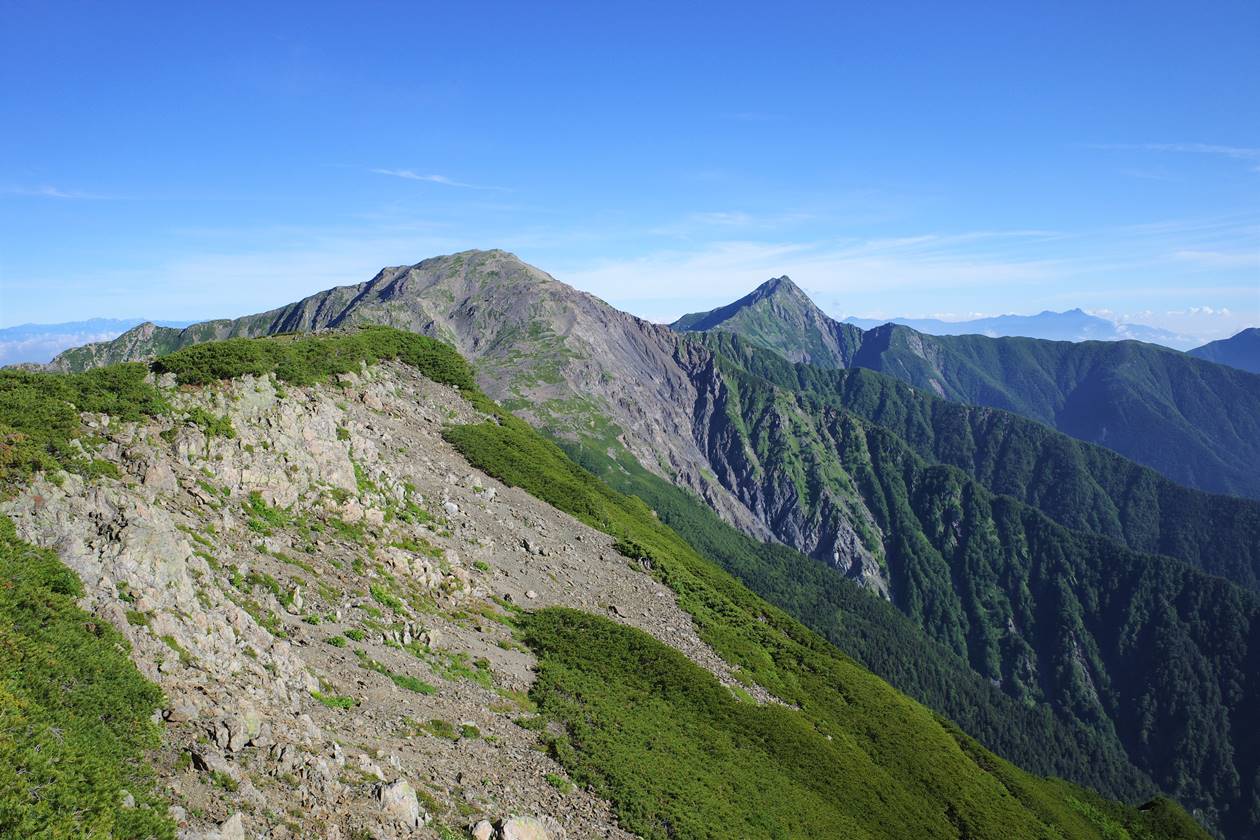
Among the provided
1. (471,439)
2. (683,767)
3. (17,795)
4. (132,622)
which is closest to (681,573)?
(471,439)

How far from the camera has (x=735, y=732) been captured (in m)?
43.2

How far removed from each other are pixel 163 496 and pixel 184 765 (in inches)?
651

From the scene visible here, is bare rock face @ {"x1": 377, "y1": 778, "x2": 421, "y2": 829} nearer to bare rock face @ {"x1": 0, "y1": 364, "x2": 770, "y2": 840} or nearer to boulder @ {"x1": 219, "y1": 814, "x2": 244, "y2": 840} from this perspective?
bare rock face @ {"x1": 0, "y1": 364, "x2": 770, "y2": 840}

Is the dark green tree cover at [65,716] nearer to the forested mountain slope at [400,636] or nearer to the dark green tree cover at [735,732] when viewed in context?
the forested mountain slope at [400,636]

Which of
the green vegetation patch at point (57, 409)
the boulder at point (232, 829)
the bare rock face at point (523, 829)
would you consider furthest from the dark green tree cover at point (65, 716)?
the bare rock face at point (523, 829)

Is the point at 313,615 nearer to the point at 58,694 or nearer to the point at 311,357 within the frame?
the point at 58,694

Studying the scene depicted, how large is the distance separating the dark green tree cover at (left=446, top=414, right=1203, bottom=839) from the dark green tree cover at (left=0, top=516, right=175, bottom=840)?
1783 centimetres

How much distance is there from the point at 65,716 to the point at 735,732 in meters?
36.8

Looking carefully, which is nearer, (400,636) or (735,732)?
(400,636)

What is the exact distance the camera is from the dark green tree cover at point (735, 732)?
1305 inches

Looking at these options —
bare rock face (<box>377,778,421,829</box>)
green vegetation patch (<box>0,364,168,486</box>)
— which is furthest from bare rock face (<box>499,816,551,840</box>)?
green vegetation patch (<box>0,364,168,486</box>)

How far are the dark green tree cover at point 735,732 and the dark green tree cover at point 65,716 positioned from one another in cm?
1783

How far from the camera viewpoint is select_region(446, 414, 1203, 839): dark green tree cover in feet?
109

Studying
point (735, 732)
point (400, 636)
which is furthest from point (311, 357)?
point (735, 732)
